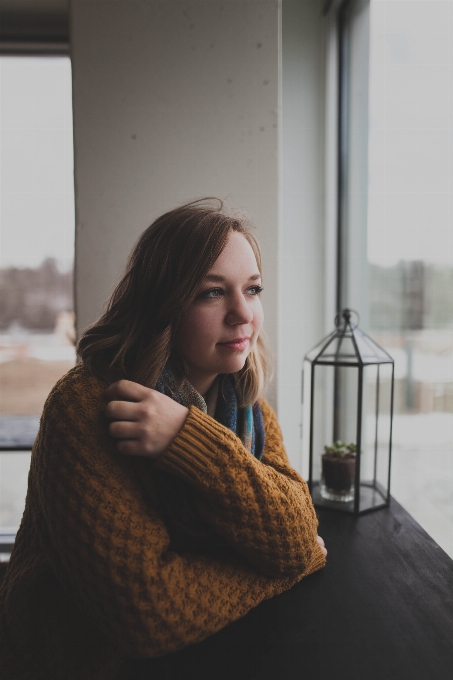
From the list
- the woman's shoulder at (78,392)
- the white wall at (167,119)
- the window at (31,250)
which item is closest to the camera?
the woman's shoulder at (78,392)

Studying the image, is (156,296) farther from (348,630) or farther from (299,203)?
(299,203)

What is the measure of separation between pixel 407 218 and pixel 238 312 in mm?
795

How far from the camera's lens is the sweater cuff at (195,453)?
2.61 ft

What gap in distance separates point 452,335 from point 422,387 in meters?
0.24

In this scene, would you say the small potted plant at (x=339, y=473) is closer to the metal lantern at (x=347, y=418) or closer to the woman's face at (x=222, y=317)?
the metal lantern at (x=347, y=418)

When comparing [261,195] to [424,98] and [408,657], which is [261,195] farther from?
[408,657]

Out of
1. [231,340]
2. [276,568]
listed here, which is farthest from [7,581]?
[231,340]

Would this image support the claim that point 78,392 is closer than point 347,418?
Yes

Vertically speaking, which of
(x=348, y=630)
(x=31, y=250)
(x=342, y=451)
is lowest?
(x=348, y=630)

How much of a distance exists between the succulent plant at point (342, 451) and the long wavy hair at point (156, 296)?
1.90 ft

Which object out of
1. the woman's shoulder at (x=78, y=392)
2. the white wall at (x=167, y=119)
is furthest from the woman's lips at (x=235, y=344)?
the white wall at (x=167, y=119)

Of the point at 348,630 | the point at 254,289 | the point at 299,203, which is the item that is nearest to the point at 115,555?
the point at 348,630

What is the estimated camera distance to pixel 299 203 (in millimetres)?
1767

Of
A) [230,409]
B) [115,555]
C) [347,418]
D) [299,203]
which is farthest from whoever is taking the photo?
[299,203]
